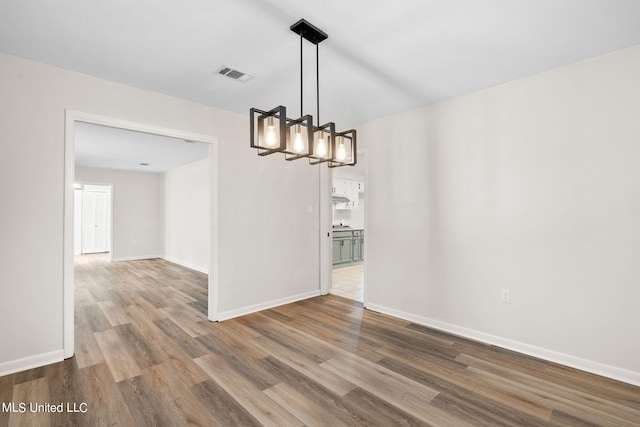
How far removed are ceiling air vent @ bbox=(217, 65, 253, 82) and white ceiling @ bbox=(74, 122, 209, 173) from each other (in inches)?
75.3

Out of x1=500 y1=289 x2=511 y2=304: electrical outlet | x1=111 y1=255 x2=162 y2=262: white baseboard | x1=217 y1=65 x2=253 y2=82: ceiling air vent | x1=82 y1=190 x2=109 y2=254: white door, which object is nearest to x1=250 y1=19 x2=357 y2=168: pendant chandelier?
x1=217 y1=65 x2=253 y2=82: ceiling air vent

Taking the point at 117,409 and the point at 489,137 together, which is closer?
the point at 117,409

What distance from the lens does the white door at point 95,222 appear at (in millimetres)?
9773

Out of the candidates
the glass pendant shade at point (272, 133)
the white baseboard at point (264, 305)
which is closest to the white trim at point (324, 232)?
the white baseboard at point (264, 305)

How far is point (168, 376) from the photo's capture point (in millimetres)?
2365

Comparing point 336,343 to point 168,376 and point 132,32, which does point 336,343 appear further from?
point 132,32

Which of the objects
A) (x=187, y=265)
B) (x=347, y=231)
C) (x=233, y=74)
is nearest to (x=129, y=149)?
(x=187, y=265)

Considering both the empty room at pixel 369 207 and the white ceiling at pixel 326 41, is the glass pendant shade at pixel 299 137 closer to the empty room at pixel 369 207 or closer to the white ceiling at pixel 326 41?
the empty room at pixel 369 207

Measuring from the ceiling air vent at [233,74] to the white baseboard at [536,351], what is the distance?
124 inches

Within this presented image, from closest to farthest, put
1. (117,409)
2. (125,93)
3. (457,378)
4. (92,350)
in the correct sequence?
(117,409) < (457,378) < (92,350) < (125,93)

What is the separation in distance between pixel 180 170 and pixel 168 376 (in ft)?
21.0

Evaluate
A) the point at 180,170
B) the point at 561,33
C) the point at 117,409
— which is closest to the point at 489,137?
the point at 561,33

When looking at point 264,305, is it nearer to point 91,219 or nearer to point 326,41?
point 326,41

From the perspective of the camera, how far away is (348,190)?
8.16 m
